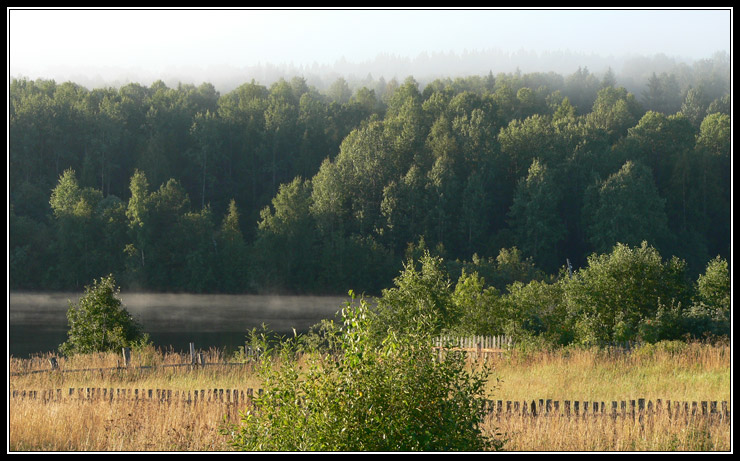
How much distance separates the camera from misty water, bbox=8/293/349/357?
38344 millimetres

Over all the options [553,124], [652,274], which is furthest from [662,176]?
[652,274]

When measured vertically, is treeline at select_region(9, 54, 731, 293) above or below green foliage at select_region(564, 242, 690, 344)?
above

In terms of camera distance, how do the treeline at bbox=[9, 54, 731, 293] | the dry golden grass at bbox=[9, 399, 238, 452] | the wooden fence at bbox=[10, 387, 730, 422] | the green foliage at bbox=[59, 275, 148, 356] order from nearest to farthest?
the dry golden grass at bbox=[9, 399, 238, 452], the wooden fence at bbox=[10, 387, 730, 422], the green foliage at bbox=[59, 275, 148, 356], the treeline at bbox=[9, 54, 731, 293]

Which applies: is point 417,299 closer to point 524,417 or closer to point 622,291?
point 622,291

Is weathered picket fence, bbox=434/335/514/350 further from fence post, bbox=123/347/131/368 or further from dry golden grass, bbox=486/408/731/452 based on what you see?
dry golden grass, bbox=486/408/731/452

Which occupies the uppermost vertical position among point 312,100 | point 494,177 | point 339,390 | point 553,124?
point 312,100

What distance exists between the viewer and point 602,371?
16.5m

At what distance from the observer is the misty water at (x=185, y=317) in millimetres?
38344

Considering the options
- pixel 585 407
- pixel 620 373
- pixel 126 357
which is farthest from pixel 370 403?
pixel 126 357

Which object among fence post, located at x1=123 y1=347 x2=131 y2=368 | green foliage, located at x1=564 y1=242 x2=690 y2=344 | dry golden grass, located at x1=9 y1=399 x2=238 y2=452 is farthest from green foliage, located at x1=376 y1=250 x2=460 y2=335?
dry golden grass, located at x1=9 y1=399 x2=238 y2=452

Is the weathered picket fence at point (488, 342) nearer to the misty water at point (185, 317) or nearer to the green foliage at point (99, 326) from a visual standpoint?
the green foliage at point (99, 326)

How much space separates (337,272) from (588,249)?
2270 centimetres

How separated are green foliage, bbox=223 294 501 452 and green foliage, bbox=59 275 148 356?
14.7 meters

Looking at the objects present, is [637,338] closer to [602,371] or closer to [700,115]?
[602,371]
